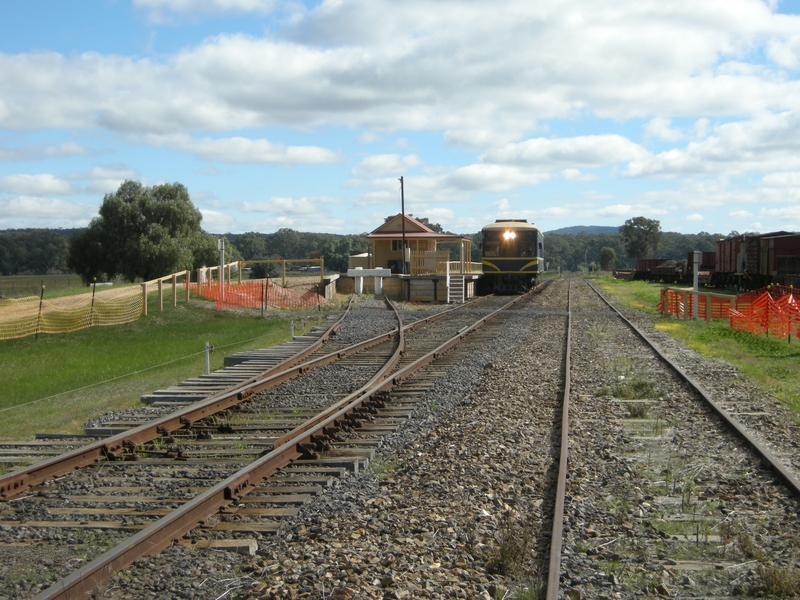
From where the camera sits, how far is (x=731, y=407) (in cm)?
998

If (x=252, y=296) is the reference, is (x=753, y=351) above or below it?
below

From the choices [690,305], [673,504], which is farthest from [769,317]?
[673,504]

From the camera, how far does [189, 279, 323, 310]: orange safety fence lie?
2789cm

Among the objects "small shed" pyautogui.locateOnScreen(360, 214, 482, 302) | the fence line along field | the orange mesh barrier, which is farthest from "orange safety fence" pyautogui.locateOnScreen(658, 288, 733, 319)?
the fence line along field

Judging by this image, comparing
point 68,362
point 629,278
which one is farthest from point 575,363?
point 629,278

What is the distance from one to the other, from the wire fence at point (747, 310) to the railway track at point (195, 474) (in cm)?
1267

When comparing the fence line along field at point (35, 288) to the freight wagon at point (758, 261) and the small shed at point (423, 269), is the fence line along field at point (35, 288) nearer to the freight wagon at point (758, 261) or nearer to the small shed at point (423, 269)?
the small shed at point (423, 269)

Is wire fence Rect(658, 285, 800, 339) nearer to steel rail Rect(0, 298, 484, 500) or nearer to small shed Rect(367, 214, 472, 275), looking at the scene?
steel rail Rect(0, 298, 484, 500)

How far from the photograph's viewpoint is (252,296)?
30.0 meters

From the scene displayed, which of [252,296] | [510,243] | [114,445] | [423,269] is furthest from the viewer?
[510,243]

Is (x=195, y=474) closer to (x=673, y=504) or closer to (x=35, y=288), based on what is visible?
(x=673, y=504)

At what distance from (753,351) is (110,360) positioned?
43.0 ft

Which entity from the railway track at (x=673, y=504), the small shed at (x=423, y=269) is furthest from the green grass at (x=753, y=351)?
the small shed at (x=423, y=269)

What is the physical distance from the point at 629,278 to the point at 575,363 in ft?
238
